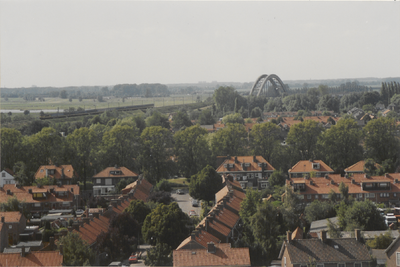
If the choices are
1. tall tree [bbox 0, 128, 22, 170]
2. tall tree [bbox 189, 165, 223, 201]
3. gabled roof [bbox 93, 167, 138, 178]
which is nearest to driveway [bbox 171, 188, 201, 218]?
tall tree [bbox 189, 165, 223, 201]

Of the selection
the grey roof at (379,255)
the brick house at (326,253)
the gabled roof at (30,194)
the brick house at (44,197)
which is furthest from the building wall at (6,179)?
the grey roof at (379,255)

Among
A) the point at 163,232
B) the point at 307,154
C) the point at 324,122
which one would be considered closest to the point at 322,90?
the point at 324,122

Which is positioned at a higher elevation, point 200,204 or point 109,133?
point 109,133

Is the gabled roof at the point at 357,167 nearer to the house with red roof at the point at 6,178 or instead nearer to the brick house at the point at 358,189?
the brick house at the point at 358,189

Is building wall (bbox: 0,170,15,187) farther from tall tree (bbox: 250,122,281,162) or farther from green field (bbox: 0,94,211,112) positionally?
green field (bbox: 0,94,211,112)

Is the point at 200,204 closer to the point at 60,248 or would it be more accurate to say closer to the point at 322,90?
the point at 60,248

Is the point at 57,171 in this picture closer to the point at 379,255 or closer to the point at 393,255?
the point at 379,255
